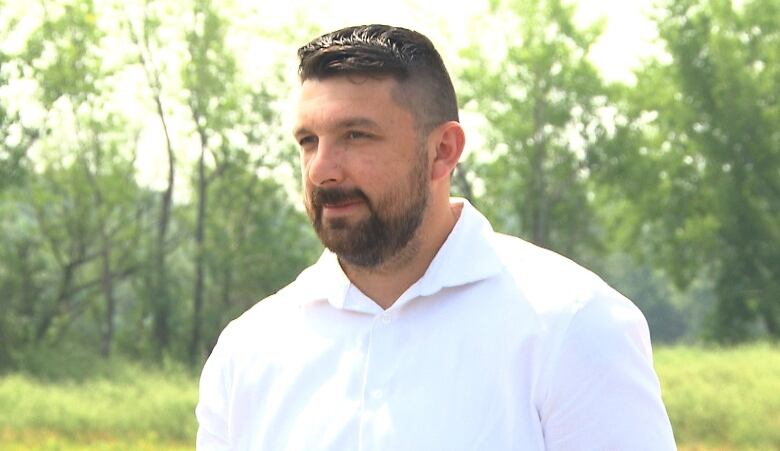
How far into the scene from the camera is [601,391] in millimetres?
2002

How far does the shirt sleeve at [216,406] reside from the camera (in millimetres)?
2340

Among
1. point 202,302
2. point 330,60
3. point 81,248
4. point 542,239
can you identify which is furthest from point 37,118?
point 330,60

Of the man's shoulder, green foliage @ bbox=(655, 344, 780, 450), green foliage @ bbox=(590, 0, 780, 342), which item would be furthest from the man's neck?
green foliage @ bbox=(590, 0, 780, 342)

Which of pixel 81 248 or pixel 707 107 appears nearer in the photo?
pixel 81 248

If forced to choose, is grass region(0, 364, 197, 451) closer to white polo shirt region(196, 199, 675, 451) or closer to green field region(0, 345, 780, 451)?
green field region(0, 345, 780, 451)

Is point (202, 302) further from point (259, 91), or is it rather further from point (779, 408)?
point (779, 408)

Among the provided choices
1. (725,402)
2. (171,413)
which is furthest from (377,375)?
(725,402)

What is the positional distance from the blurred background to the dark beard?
953 inches

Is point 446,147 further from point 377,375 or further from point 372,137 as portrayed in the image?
point 377,375

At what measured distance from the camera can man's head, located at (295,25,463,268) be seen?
2113 mm

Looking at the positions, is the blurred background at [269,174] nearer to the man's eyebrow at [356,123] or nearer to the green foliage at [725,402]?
the green foliage at [725,402]

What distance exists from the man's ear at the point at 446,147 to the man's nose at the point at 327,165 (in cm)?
19

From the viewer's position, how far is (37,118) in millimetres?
30141

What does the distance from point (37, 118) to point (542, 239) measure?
14924mm
